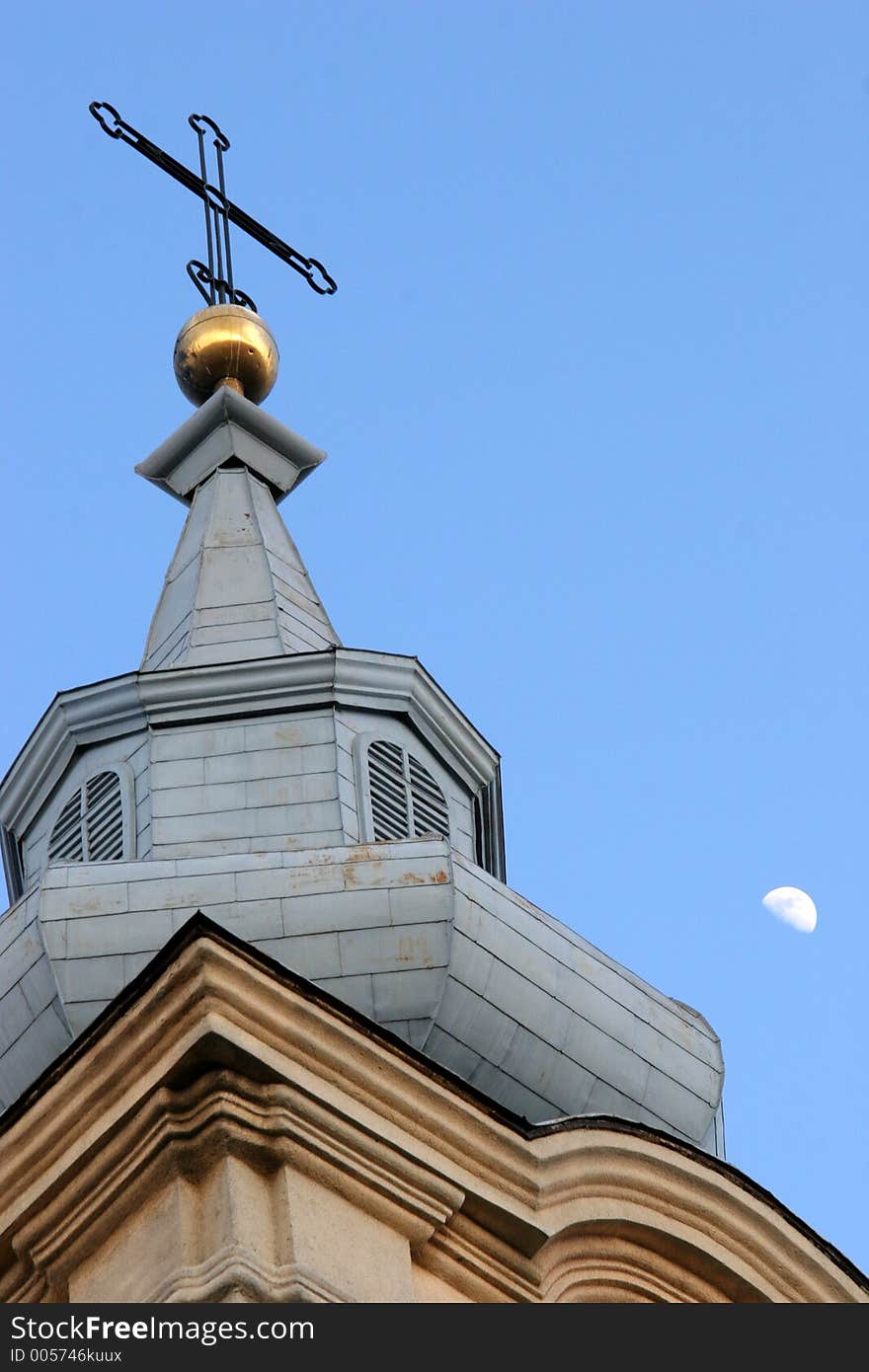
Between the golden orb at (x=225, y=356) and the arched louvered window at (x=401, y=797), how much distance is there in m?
4.95

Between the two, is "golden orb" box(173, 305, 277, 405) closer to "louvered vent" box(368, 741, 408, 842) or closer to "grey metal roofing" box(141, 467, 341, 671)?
"grey metal roofing" box(141, 467, 341, 671)

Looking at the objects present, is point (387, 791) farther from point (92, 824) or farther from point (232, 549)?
point (232, 549)

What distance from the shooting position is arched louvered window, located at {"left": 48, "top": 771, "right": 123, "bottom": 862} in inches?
→ 840

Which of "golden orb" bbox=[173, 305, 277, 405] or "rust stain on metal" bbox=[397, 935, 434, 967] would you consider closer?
"rust stain on metal" bbox=[397, 935, 434, 967]

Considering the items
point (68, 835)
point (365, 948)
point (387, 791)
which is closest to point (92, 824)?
point (68, 835)

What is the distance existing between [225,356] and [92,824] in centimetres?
560

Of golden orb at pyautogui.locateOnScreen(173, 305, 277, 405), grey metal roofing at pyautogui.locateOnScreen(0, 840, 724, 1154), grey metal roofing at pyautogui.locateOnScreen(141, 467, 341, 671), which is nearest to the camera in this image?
grey metal roofing at pyautogui.locateOnScreen(0, 840, 724, 1154)

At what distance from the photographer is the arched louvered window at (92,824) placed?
840 inches

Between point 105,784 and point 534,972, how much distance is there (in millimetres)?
3367

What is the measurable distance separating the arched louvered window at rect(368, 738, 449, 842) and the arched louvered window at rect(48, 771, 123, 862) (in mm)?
1339

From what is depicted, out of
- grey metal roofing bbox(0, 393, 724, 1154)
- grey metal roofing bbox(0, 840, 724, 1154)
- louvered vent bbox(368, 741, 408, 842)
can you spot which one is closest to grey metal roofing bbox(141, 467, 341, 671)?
louvered vent bbox(368, 741, 408, 842)

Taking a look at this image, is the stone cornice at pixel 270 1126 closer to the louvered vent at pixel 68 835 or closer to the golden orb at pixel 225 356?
the louvered vent at pixel 68 835

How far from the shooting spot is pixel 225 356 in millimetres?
26469

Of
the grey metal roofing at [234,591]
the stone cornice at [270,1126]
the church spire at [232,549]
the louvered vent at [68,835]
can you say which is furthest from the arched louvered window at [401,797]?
the stone cornice at [270,1126]
